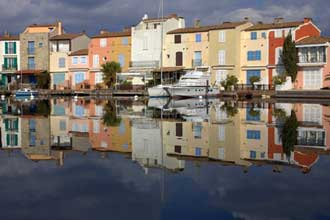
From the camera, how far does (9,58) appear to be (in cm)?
7869

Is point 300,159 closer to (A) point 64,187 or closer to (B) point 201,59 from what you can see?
(A) point 64,187

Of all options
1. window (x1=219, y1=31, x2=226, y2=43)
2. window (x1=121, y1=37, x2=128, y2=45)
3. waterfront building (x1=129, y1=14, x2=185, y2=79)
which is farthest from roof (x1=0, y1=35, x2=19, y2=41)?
window (x1=219, y1=31, x2=226, y2=43)

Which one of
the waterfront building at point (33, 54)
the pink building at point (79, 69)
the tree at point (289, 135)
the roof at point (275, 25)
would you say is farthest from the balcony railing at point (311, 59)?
the waterfront building at point (33, 54)

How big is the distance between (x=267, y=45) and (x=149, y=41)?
15739 millimetres

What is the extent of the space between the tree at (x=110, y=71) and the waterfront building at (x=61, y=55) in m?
9.03

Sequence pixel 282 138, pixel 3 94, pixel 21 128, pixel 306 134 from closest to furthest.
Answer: pixel 282 138 → pixel 306 134 → pixel 21 128 → pixel 3 94

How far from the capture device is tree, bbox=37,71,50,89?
73.6 metres

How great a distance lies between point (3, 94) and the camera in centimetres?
7169

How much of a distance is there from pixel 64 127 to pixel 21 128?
1.87 meters

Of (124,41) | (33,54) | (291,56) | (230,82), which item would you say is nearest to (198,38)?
(230,82)

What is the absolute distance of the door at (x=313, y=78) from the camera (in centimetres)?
5584

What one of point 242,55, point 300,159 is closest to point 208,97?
point 242,55

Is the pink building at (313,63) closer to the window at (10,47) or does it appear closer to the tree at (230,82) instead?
the tree at (230,82)

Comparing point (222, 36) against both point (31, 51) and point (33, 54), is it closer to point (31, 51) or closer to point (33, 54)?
point (33, 54)
